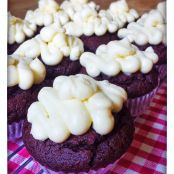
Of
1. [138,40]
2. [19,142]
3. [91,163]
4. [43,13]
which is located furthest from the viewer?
[43,13]

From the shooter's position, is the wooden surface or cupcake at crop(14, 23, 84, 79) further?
the wooden surface

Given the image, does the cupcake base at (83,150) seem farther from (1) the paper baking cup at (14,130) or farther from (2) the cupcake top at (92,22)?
(2) the cupcake top at (92,22)

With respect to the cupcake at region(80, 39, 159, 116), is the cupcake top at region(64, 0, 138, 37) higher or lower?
higher

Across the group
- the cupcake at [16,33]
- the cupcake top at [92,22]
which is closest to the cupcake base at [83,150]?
the cupcake at [16,33]

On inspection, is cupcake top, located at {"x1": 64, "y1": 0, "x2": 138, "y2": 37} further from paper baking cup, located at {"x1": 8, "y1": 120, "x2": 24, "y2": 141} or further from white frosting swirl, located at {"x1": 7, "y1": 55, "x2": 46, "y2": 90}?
paper baking cup, located at {"x1": 8, "y1": 120, "x2": 24, "y2": 141}

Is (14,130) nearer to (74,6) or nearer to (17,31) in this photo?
(17,31)

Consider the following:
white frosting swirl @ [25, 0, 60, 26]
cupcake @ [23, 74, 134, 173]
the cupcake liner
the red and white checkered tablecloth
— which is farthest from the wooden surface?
cupcake @ [23, 74, 134, 173]
